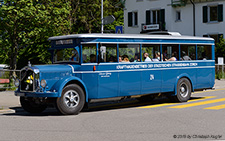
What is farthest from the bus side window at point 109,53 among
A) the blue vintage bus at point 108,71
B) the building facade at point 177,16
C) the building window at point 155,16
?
the building window at point 155,16

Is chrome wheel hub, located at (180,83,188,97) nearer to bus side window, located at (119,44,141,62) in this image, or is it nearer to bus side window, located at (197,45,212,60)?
bus side window, located at (197,45,212,60)

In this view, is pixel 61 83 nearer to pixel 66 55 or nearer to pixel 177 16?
pixel 66 55

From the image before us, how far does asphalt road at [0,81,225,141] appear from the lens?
8500 millimetres

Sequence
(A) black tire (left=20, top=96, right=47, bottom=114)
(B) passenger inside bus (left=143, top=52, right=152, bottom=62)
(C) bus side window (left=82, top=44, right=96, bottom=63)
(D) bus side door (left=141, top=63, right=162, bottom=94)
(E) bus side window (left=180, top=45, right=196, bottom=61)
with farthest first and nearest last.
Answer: (E) bus side window (left=180, top=45, right=196, bottom=61) < (B) passenger inside bus (left=143, top=52, right=152, bottom=62) < (D) bus side door (left=141, top=63, right=162, bottom=94) < (A) black tire (left=20, top=96, right=47, bottom=114) < (C) bus side window (left=82, top=44, right=96, bottom=63)

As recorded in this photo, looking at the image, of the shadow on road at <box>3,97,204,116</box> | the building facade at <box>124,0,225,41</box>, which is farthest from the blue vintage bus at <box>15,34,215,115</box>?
the building facade at <box>124,0,225,41</box>

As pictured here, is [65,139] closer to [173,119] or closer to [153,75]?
[173,119]

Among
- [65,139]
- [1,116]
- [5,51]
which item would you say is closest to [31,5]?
[5,51]

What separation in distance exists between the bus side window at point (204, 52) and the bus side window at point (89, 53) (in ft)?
18.3

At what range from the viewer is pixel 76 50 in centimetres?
1247

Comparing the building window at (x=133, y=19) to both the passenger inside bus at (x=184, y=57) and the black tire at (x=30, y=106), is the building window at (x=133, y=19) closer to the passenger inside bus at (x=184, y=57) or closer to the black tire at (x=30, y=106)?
the passenger inside bus at (x=184, y=57)

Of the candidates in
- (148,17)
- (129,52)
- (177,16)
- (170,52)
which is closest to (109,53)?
(129,52)

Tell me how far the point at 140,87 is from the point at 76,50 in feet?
8.76

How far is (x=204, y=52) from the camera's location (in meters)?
16.8

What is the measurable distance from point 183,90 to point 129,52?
313 cm
